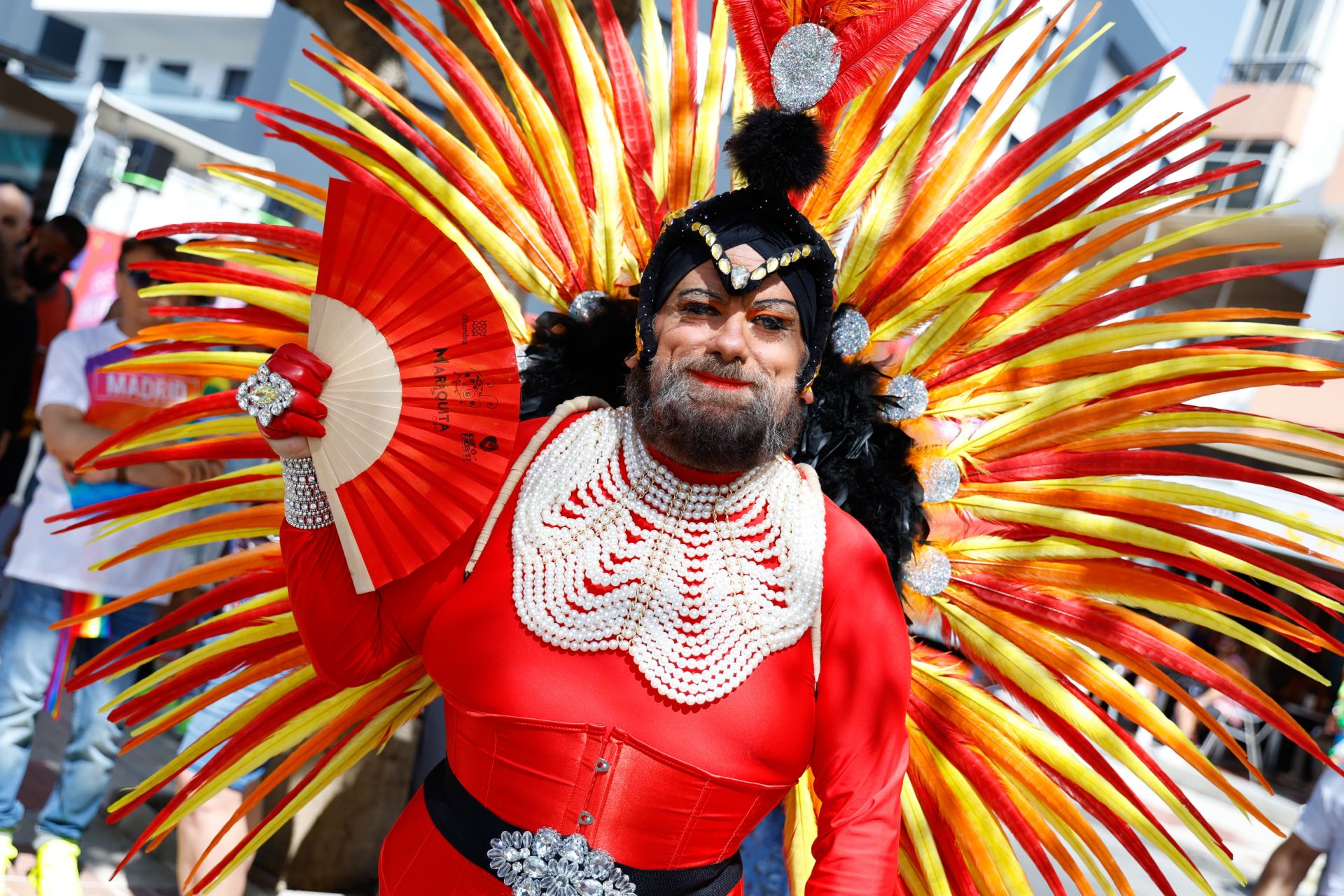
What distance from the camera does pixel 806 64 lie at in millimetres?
1873

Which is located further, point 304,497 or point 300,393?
point 304,497

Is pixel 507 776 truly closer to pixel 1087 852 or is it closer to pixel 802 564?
pixel 802 564

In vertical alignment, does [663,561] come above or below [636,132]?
below

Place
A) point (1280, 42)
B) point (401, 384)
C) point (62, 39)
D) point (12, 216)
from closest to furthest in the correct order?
point (401, 384), point (12, 216), point (1280, 42), point (62, 39)

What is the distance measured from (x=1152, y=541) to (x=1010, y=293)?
0.53m

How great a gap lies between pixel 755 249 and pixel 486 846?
1.06 meters

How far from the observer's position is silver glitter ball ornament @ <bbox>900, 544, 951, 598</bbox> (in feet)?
7.04

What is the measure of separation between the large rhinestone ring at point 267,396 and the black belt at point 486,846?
0.71m

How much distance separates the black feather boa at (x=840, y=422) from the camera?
2.13 metres

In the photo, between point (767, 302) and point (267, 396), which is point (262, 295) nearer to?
point (267, 396)

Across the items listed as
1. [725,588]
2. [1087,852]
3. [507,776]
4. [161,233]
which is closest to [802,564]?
[725,588]

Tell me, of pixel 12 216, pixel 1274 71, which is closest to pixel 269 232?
pixel 12 216

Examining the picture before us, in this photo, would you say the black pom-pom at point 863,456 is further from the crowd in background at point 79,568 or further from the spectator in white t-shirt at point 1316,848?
the spectator in white t-shirt at point 1316,848

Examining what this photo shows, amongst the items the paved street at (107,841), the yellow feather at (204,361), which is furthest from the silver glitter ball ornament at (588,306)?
the paved street at (107,841)
